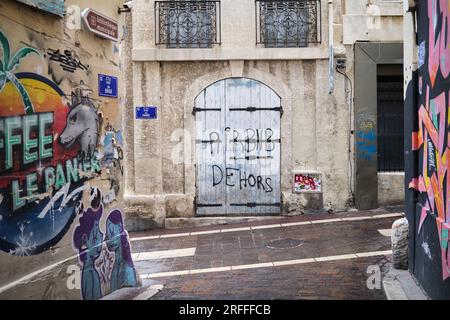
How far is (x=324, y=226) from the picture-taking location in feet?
36.7

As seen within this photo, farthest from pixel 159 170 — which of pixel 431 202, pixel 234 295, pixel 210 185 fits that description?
pixel 431 202

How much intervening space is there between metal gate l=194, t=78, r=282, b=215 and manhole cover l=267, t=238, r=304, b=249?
7.81ft

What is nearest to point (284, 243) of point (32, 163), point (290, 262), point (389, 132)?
point (290, 262)

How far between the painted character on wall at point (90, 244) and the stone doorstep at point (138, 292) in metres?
0.28

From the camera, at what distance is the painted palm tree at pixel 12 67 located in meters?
4.64

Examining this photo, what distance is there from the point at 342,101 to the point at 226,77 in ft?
8.74

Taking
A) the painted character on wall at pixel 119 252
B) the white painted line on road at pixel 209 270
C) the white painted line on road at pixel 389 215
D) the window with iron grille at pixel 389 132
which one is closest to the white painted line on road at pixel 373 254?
the white painted line on road at pixel 209 270

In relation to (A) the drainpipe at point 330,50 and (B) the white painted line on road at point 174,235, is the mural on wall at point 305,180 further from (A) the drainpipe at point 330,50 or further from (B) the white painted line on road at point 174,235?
(B) the white painted line on road at point 174,235

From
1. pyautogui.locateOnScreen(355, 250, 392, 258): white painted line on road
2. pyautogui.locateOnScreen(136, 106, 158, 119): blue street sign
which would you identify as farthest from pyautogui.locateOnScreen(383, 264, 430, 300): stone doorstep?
pyautogui.locateOnScreen(136, 106, 158, 119): blue street sign

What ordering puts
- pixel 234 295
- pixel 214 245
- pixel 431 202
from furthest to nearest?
1. pixel 214 245
2. pixel 234 295
3. pixel 431 202

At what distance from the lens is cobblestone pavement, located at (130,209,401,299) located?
6.98 metres

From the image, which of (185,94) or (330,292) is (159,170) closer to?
(185,94)

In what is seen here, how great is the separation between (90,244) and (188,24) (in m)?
7.25

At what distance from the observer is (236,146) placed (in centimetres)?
1238
